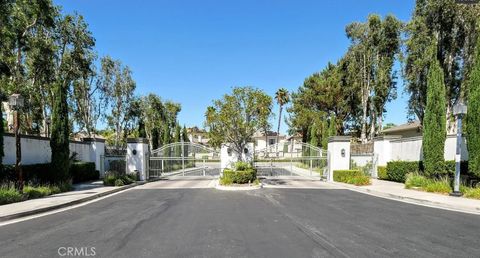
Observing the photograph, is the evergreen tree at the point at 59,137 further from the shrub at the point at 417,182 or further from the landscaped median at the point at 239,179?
the shrub at the point at 417,182

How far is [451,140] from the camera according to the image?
18.4 metres

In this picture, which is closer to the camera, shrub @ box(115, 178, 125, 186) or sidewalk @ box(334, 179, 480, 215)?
sidewalk @ box(334, 179, 480, 215)

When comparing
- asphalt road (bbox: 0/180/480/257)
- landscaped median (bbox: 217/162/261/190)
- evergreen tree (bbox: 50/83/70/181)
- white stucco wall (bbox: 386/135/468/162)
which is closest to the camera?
asphalt road (bbox: 0/180/480/257)

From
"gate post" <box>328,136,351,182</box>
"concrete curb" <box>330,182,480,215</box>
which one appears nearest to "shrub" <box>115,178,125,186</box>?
"concrete curb" <box>330,182,480,215</box>

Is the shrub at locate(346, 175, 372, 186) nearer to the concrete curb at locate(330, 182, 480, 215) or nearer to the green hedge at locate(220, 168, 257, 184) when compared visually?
the concrete curb at locate(330, 182, 480, 215)

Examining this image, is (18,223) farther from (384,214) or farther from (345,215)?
(384,214)

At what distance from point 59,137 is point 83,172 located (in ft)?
17.7

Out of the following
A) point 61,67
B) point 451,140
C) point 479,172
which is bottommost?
point 479,172

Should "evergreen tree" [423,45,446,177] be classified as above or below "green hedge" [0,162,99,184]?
above

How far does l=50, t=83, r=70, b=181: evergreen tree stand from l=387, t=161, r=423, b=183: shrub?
64.0 ft

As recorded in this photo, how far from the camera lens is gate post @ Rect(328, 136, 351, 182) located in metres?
22.7

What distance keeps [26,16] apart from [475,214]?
27.0m

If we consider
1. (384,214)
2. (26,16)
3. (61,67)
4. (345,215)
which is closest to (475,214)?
(384,214)

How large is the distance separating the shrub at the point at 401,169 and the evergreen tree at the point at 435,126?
6.17ft
